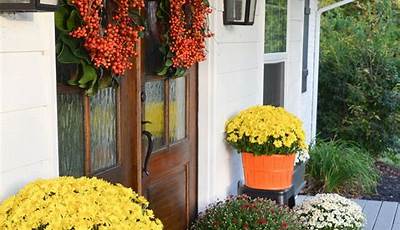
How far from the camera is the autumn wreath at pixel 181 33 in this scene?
2807 mm

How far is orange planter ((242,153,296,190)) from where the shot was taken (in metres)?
3.54

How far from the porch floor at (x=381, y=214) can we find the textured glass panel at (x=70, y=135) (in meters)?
2.96

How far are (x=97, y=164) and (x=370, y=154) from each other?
583 cm

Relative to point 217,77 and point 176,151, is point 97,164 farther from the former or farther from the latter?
point 217,77

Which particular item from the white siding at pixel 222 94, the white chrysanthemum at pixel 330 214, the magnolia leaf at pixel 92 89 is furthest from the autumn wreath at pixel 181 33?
the white chrysanthemum at pixel 330 214

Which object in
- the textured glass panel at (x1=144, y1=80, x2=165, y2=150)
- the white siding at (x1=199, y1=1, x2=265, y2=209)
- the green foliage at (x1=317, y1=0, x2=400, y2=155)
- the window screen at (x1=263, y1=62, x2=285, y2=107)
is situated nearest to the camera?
the textured glass panel at (x1=144, y1=80, x2=165, y2=150)

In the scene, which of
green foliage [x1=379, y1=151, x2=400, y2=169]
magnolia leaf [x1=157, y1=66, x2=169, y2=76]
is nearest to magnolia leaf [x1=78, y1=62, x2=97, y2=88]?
magnolia leaf [x1=157, y1=66, x2=169, y2=76]

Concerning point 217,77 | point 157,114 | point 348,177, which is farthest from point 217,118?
point 348,177

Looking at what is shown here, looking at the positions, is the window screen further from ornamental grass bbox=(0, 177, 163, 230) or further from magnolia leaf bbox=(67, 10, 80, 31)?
ornamental grass bbox=(0, 177, 163, 230)

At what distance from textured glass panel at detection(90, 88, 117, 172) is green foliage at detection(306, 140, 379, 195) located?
3.72m

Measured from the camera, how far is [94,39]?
213 centimetres

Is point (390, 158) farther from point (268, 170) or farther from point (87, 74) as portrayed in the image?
point (87, 74)

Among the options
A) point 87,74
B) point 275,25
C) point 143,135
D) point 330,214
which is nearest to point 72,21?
point 87,74

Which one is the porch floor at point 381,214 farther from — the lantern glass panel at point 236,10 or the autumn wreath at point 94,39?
the autumn wreath at point 94,39
